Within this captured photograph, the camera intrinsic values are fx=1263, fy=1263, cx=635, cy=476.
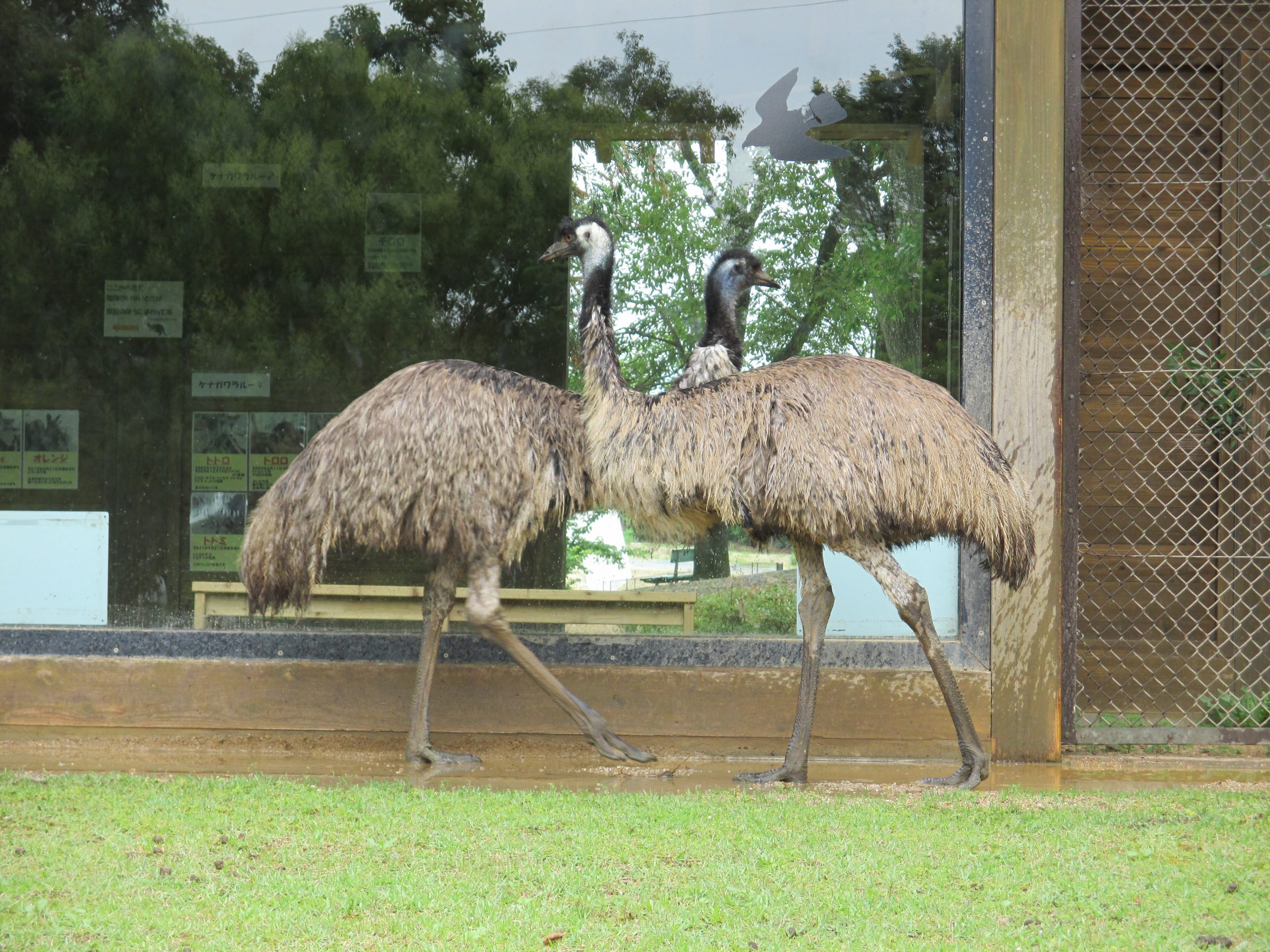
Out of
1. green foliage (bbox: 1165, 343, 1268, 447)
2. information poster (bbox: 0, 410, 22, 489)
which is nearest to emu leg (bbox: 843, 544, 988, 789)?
green foliage (bbox: 1165, 343, 1268, 447)

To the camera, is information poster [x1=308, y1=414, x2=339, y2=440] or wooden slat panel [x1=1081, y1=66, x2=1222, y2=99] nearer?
information poster [x1=308, y1=414, x2=339, y2=440]

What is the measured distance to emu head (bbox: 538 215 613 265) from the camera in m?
5.16

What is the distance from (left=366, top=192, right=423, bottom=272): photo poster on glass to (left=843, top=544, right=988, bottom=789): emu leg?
9.87ft

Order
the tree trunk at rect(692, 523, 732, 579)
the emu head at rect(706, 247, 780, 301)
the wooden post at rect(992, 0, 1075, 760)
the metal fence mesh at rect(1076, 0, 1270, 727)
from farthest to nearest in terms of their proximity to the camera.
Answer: the metal fence mesh at rect(1076, 0, 1270, 727) → the tree trunk at rect(692, 523, 732, 579) → the emu head at rect(706, 247, 780, 301) → the wooden post at rect(992, 0, 1075, 760)

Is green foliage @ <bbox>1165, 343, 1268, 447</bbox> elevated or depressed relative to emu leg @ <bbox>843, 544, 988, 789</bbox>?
elevated

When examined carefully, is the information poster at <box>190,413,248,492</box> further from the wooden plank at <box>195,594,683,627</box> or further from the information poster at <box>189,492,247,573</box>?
the wooden plank at <box>195,594,683,627</box>

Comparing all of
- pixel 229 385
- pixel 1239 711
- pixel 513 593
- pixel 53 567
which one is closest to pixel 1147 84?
pixel 1239 711

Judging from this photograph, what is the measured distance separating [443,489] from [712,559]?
172cm

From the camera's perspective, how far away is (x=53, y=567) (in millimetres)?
6293

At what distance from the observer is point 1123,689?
22.8ft

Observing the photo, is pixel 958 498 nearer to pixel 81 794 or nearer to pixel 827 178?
pixel 827 178

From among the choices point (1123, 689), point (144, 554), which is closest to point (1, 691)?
point (144, 554)

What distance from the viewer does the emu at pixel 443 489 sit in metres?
4.82

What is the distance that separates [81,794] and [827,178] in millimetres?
4285
